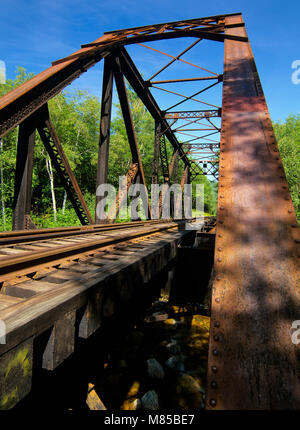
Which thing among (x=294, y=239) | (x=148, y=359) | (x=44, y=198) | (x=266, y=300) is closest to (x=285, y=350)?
(x=266, y=300)

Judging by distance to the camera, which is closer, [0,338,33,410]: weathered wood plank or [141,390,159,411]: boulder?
[0,338,33,410]: weathered wood plank

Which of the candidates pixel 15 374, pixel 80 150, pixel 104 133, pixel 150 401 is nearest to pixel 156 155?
pixel 104 133

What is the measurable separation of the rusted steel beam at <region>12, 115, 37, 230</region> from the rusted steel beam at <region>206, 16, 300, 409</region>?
12.2 ft

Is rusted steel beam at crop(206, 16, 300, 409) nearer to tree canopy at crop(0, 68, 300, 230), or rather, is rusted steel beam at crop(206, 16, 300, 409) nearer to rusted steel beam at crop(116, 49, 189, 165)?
rusted steel beam at crop(116, 49, 189, 165)

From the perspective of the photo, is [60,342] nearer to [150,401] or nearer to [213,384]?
[213,384]

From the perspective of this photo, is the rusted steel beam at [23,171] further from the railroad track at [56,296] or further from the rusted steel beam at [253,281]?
the rusted steel beam at [253,281]

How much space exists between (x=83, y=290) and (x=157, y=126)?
37.6 feet

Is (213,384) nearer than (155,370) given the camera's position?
Yes

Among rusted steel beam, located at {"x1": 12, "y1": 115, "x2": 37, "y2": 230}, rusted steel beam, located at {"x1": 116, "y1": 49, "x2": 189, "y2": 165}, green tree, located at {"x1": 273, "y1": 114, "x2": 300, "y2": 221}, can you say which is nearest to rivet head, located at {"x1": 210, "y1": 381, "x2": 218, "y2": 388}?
rusted steel beam, located at {"x1": 12, "y1": 115, "x2": 37, "y2": 230}

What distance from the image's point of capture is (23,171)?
4184 mm

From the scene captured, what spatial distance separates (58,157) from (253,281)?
4.64m

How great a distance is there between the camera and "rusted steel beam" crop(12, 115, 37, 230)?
4.12 m

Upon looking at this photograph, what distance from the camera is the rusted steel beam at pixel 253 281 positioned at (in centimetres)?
83

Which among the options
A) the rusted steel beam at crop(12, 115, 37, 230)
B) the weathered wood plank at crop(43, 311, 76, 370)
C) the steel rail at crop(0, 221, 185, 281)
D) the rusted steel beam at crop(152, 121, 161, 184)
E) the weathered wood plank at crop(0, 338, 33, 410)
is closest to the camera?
the weathered wood plank at crop(0, 338, 33, 410)
